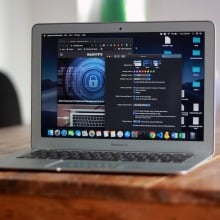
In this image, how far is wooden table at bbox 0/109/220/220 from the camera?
676 millimetres

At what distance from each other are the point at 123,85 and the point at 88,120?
93 millimetres

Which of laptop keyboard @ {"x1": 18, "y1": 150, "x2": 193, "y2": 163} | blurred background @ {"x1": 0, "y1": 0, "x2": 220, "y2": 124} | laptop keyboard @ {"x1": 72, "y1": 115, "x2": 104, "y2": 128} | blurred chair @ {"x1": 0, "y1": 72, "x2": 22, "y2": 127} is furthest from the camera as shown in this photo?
blurred background @ {"x1": 0, "y1": 0, "x2": 220, "y2": 124}

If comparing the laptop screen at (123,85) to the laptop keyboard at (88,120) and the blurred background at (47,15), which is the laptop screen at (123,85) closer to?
the laptop keyboard at (88,120)

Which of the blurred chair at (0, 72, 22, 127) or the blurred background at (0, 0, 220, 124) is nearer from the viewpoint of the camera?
the blurred chair at (0, 72, 22, 127)

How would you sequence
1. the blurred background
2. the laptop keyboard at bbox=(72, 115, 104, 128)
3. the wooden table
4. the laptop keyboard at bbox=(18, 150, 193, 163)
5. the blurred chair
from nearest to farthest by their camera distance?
the wooden table < the laptop keyboard at bbox=(18, 150, 193, 163) < the laptop keyboard at bbox=(72, 115, 104, 128) < the blurred chair < the blurred background

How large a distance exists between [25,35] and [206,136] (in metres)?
1.59

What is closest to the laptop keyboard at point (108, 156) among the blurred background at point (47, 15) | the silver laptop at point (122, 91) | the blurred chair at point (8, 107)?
the silver laptop at point (122, 91)

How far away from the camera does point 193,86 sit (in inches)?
36.8

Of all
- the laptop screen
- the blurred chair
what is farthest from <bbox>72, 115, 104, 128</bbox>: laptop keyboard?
the blurred chair

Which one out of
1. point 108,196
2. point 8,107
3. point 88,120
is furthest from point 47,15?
point 108,196

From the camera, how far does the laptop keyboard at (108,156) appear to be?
33.9 inches

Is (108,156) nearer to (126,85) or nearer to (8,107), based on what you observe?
(126,85)

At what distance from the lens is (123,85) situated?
0.96 m

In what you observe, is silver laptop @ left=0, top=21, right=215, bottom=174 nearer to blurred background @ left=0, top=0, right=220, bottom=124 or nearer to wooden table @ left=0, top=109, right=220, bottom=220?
wooden table @ left=0, top=109, right=220, bottom=220
